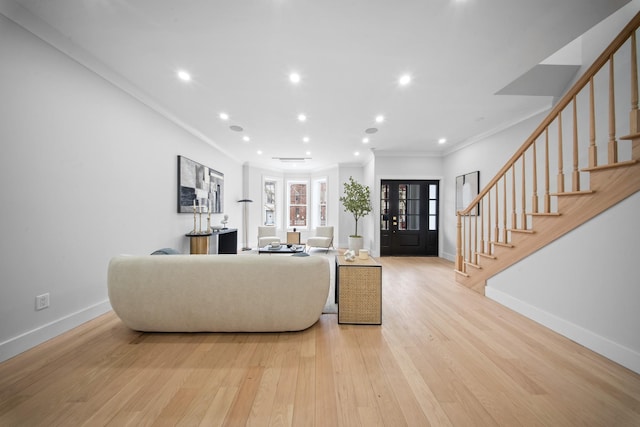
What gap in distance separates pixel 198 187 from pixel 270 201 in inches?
139

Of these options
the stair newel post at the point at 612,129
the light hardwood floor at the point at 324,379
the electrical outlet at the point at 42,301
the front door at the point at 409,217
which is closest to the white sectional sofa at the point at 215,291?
the light hardwood floor at the point at 324,379

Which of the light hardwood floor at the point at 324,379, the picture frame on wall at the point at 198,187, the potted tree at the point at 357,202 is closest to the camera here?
the light hardwood floor at the point at 324,379

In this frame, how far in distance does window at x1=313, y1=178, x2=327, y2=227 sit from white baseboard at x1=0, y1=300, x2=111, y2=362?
6.03m

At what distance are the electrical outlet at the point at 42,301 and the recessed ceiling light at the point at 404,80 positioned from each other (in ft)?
13.6

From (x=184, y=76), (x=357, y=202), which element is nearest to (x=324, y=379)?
(x=184, y=76)

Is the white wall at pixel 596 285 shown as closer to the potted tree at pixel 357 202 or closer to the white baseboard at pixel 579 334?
the white baseboard at pixel 579 334

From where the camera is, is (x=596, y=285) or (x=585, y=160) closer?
(x=596, y=285)

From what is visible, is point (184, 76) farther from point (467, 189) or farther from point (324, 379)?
point (467, 189)

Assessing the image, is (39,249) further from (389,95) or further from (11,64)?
(389,95)

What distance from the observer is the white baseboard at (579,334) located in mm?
1677

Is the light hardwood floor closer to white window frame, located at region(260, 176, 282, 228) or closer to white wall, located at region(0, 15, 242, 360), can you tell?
white wall, located at region(0, 15, 242, 360)

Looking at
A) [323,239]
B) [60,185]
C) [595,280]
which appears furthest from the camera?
[323,239]

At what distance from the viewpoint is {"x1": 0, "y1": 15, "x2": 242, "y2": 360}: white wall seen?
1.82 meters

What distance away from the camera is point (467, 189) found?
16.2 feet
